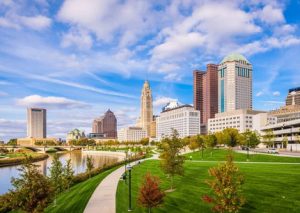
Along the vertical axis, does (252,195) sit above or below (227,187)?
below

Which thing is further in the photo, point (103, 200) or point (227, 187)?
point (103, 200)

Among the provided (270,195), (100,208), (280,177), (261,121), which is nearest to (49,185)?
(100,208)

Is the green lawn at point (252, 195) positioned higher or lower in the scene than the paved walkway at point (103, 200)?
higher

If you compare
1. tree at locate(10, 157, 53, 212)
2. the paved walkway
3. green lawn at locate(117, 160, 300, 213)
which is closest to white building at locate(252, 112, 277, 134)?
green lawn at locate(117, 160, 300, 213)

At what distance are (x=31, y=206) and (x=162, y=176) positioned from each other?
81.3ft

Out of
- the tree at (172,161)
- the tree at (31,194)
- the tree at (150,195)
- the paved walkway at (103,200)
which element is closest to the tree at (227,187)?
the tree at (150,195)

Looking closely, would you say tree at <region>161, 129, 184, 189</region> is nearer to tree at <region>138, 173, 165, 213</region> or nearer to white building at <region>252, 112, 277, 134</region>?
tree at <region>138, 173, 165, 213</region>

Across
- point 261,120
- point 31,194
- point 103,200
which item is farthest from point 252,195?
point 261,120

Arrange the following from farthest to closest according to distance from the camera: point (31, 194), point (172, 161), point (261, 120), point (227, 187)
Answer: point (261, 120)
point (172, 161)
point (31, 194)
point (227, 187)

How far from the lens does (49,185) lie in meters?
24.9

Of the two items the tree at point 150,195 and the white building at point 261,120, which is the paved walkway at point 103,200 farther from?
the white building at point 261,120

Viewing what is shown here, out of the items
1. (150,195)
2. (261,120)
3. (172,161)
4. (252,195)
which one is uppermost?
(261,120)

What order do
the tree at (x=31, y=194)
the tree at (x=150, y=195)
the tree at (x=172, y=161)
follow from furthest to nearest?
the tree at (x=172, y=161) → the tree at (x=150, y=195) → the tree at (x=31, y=194)

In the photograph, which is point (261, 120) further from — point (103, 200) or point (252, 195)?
point (103, 200)
